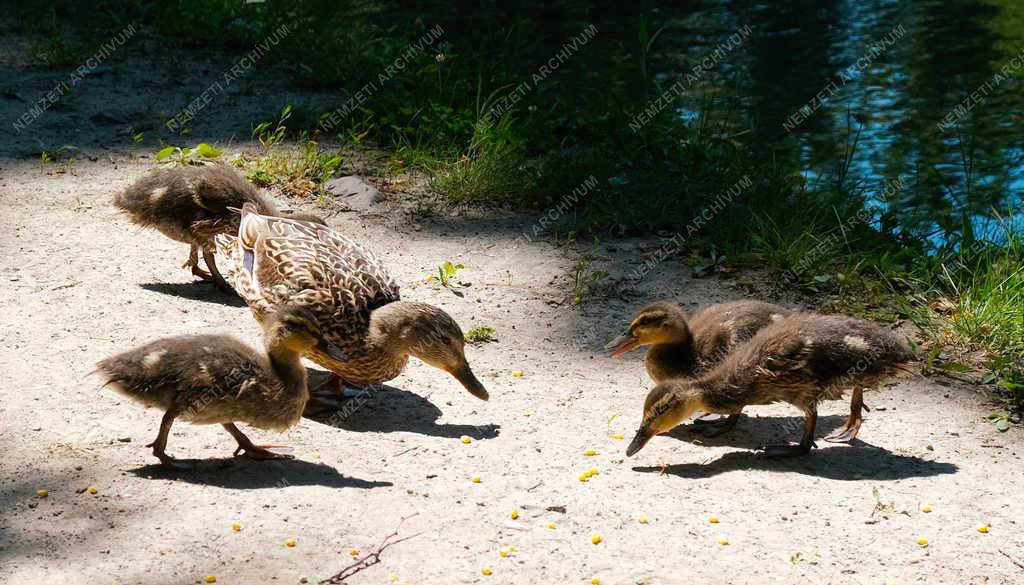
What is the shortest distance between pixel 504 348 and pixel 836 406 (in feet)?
6.51

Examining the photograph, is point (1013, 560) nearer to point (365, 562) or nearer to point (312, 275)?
point (365, 562)

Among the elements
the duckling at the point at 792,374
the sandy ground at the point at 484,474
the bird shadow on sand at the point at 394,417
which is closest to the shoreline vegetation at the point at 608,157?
the sandy ground at the point at 484,474

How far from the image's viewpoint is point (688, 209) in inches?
335

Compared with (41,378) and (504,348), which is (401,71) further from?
(41,378)

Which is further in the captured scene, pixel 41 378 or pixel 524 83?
pixel 524 83

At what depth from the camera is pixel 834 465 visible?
5.59 metres

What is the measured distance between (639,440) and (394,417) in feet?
4.54

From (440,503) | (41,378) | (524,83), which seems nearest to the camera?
(440,503)

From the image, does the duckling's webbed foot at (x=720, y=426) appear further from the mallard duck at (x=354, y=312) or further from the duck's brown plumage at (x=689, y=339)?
the mallard duck at (x=354, y=312)

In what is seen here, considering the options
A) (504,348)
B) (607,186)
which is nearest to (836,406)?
(504,348)

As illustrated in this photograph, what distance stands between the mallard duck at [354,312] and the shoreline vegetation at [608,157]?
259 centimetres

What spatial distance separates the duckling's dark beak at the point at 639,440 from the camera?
5512 millimetres

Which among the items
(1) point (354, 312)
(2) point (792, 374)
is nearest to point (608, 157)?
(1) point (354, 312)

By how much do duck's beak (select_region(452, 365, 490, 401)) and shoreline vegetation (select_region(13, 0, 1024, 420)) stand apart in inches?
103
